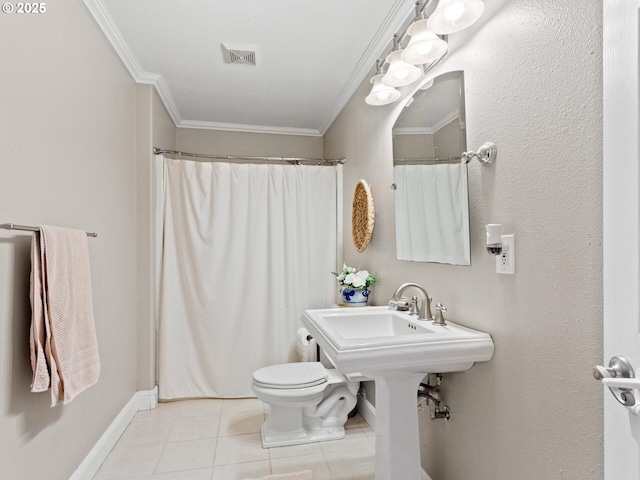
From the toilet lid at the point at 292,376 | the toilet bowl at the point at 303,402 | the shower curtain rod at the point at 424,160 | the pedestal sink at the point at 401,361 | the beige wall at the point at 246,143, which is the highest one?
the beige wall at the point at 246,143

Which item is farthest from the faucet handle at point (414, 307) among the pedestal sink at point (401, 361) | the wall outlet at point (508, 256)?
the wall outlet at point (508, 256)

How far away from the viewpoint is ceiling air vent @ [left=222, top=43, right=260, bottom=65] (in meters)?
2.29

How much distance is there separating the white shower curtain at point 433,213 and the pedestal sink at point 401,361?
302 millimetres

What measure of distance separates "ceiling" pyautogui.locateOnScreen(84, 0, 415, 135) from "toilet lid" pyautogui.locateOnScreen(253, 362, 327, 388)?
6.47ft

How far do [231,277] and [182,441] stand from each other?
1.16 meters

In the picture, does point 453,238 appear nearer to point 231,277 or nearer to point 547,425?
point 547,425

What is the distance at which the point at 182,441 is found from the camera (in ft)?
7.35

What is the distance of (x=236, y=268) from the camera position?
9.68 ft

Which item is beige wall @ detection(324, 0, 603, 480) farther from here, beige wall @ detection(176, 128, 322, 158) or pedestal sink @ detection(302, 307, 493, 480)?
beige wall @ detection(176, 128, 322, 158)

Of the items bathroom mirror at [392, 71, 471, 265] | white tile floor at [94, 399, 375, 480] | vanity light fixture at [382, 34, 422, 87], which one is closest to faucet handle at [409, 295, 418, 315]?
bathroom mirror at [392, 71, 471, 265]

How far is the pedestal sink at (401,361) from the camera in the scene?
47.9 inches

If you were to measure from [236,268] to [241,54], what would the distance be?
5.04ft

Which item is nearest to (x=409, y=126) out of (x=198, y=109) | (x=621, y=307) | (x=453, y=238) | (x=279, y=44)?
(x=453, y=238)

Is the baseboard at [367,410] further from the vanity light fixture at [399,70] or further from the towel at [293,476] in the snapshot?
the vanity light fixture at [399,70]
